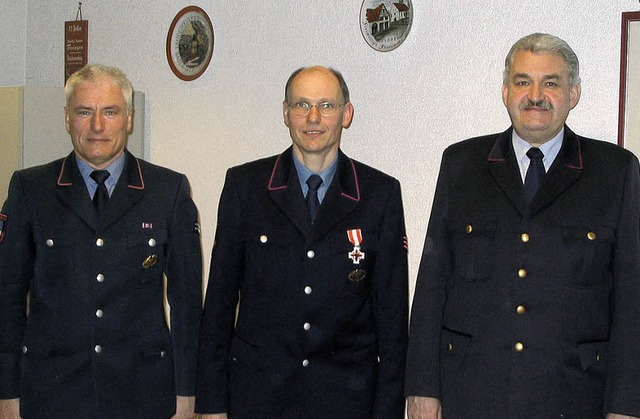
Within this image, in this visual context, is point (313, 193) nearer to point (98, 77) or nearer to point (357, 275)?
point (357, 275)

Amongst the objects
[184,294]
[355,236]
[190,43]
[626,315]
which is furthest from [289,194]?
[190,43]

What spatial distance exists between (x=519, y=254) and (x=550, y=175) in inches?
9.2

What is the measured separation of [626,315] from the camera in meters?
2.19

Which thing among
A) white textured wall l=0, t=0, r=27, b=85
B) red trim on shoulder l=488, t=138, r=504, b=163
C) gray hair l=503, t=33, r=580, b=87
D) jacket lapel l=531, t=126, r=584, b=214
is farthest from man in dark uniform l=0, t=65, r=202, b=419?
white textured wall l=0, t=0, r=27, b=85

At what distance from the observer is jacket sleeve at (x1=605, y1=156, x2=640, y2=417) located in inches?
84.8

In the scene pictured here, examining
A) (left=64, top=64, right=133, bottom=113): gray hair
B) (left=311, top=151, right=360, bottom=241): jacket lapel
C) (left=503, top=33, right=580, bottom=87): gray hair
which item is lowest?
(left=311, top=151, right=360, bottom=241): jacket lapel

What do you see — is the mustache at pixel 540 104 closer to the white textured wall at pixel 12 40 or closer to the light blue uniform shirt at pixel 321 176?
the light blue uniform shirt at pixel 321 176

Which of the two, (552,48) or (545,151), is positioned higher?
(552,48)

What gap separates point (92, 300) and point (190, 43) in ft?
6.41

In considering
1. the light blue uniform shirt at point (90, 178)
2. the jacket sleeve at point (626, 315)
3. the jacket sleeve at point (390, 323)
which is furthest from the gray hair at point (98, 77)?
the jacket sleeve at point (626, 315)

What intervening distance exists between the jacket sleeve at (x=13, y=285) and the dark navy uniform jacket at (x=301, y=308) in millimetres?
545

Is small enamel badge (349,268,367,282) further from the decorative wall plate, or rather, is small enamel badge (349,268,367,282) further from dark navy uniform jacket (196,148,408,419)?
the decorative wall plate

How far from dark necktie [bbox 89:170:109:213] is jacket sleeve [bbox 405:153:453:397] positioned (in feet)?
3.15

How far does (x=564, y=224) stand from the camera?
224 centimetres
